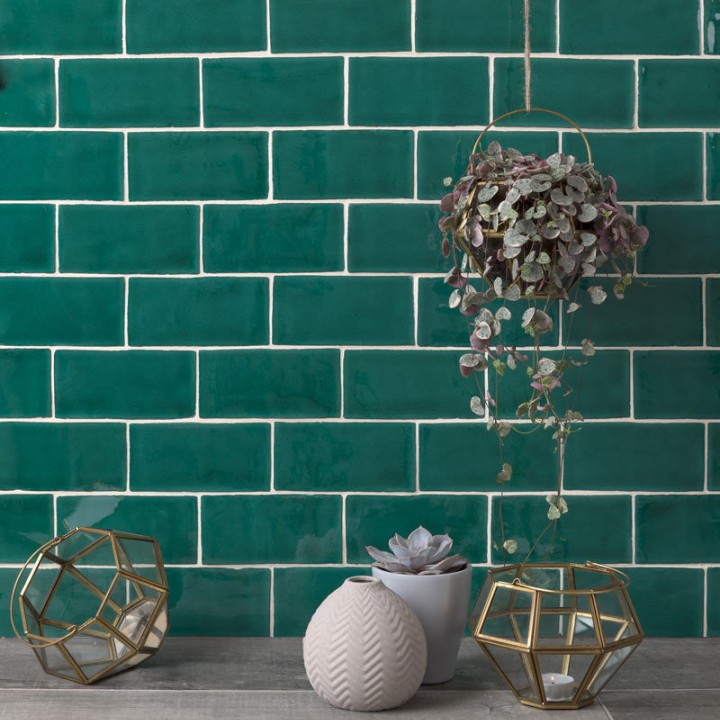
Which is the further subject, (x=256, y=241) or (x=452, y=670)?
(x=256, y=241)

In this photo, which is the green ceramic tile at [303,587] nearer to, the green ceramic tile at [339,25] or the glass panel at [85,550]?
the glass panel at [85,550]

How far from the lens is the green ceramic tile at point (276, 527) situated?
137 cm

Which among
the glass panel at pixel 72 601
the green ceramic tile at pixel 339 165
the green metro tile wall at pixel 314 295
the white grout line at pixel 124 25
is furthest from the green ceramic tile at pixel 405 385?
the white grout line at pixel 124 25

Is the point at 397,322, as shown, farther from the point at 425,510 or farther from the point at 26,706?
the point at 26,706

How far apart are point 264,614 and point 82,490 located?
339 millimetres

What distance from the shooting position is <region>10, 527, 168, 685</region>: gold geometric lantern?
1188mm

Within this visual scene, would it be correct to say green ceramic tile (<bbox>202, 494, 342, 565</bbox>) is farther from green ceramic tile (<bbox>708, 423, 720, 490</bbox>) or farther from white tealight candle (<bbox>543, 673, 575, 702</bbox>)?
green ceramic tile (<bbox>708, 423, 720, 490</bbox>)

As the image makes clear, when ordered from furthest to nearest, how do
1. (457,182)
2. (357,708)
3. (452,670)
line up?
(457,182), (452,670), (357,708)

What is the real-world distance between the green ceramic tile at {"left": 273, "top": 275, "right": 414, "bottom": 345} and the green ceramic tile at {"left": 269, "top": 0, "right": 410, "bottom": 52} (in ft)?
1.15

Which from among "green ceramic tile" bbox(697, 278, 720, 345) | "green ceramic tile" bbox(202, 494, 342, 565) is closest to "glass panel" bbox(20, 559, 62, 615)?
"green ceramic tile" bbox(202, 494, 342, 565)

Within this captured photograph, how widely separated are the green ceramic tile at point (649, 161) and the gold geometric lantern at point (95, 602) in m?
0.87

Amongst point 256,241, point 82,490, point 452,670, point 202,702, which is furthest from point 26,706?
point 256,241

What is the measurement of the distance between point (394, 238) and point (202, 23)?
0.44 m

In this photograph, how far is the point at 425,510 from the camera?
136cm
